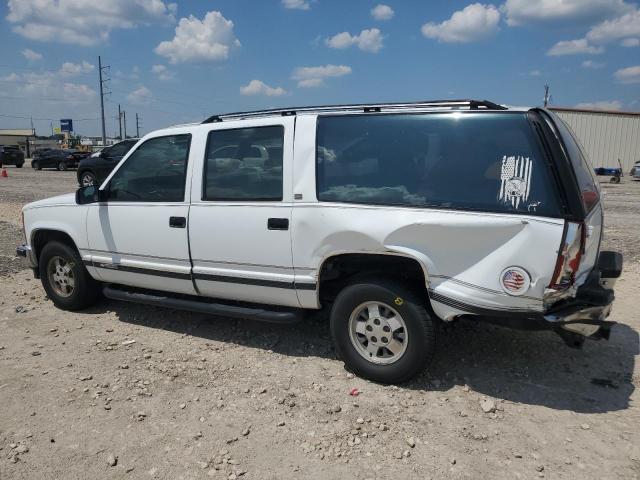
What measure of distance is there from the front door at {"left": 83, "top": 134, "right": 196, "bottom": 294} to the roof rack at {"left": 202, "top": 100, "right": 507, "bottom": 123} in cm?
50

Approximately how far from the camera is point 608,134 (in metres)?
34.4

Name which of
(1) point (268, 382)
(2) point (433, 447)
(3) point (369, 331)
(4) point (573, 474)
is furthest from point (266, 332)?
(4) point (573, 474)

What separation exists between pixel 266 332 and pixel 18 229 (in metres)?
7.88

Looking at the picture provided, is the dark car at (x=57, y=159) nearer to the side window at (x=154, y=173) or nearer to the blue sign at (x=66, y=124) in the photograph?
the side window at (x=154, y=173)

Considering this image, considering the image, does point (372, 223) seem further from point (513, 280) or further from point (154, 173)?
point (154, 173)

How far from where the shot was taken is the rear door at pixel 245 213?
13.4 feet

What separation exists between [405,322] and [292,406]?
99 centimetres

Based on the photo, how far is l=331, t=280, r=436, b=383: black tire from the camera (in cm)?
365

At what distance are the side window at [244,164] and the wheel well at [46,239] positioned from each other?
2006mm

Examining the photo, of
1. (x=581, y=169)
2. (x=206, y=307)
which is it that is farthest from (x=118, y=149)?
(x=581, y=169)

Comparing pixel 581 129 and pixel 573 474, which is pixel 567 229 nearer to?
pixel 573 474

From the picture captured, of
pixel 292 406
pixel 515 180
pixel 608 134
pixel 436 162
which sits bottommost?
pixel 292 406

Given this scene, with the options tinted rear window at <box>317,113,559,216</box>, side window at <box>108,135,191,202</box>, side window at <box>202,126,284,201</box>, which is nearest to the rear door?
side window at <box>202,126,284,201</box>

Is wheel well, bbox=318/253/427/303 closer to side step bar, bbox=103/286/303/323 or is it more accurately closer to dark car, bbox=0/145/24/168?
side step bar, bbox=103/286/303/323
